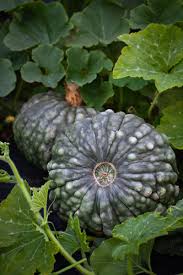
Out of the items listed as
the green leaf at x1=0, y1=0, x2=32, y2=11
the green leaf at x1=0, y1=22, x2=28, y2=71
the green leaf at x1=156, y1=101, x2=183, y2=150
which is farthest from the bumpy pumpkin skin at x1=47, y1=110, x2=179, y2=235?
the green leaf at x1=0, y1=0, x2=32, y2=11

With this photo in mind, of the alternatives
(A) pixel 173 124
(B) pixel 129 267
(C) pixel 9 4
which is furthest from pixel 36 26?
(B) pixel 129 267

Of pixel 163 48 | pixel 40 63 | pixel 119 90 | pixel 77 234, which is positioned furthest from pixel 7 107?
pixel 77 234

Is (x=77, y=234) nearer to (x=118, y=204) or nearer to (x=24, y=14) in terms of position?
(x=118, y=204)

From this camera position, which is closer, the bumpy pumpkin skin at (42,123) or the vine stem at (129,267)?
the vine stem at (129,267)

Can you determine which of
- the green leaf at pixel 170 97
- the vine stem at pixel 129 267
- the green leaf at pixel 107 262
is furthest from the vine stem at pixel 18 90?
the vine stem at pixel 129 267

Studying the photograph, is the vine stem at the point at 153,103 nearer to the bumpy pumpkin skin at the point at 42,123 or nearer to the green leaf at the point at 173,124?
the green leaf at the point at 173,124

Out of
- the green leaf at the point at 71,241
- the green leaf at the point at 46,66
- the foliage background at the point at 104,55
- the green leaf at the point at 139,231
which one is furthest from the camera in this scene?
the green leaf at the point at 46,66
